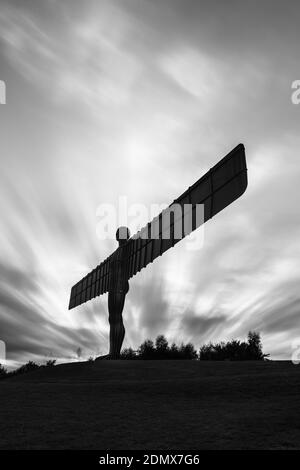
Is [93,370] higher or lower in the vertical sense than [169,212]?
lower

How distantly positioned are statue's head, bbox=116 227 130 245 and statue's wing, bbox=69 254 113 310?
161cm

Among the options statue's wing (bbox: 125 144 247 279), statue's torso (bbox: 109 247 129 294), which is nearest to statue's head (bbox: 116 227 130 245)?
statue's wing (bbox: 125 144 247 279)

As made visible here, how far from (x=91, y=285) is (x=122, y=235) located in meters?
5.68

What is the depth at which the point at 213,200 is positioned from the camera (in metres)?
15.1

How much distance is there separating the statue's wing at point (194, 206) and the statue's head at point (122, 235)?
34 centimetres

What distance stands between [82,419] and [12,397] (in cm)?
398

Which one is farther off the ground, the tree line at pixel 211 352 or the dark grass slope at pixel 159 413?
the tree line at pixel 211 352

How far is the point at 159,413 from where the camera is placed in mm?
8492

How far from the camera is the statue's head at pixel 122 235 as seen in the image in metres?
22.2

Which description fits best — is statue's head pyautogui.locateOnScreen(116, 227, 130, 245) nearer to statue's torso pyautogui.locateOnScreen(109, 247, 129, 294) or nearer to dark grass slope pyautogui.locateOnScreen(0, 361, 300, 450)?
statue's torso pyautogui.locateOnScreen(109, 247, 129, 294)

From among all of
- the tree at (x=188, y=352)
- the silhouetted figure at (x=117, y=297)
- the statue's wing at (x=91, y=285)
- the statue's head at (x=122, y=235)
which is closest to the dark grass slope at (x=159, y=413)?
the silhouetted figure at (x=117, y=297)

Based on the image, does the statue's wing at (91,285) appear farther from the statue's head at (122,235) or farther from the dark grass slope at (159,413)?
the dark grass slope at (159,413)
